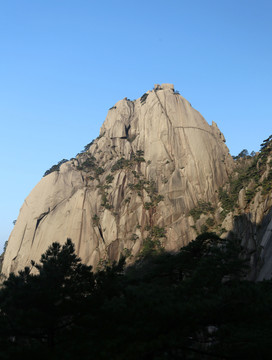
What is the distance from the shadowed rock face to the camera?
218 feet

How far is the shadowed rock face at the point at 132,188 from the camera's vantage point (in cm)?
6631

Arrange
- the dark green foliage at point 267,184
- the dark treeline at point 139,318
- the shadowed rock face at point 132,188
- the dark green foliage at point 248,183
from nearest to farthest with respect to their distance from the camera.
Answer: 1. the dark treeline at point 139,318
2. the dark green foliage at point 267,184
3. the dark green foliage at point 248,183
4. the shadowed rock face at point 132,188

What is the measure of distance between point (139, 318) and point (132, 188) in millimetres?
58170

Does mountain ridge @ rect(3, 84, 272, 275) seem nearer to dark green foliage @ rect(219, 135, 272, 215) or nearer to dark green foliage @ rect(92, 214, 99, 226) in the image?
dark green foliage @ rect(92, 214, 99, 226)

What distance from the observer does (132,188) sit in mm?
72125

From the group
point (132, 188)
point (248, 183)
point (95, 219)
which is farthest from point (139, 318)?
point (132, 188)

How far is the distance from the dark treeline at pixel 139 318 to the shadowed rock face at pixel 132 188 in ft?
144

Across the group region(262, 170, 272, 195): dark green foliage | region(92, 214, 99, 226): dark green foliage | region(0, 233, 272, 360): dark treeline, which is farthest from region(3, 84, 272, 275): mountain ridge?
region(0, 233, 272, 360): dark treeline

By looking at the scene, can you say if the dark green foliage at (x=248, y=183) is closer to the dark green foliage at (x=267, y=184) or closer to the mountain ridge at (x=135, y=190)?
the dark green foliage at (x=267, y=184)

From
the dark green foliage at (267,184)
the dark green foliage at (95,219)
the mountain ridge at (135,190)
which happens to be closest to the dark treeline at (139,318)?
the dark green foliage at (267,184)

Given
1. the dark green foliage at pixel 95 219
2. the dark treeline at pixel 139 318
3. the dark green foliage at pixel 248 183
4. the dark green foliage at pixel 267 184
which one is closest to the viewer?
the dark treeline at pixel 139 318

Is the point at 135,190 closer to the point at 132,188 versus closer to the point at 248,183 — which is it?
the point at 132,188

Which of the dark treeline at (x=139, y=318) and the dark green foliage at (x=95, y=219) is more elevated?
A: the dark green foliage at (x=95, y=219)

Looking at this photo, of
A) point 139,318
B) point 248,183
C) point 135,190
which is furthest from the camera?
point 135,190
